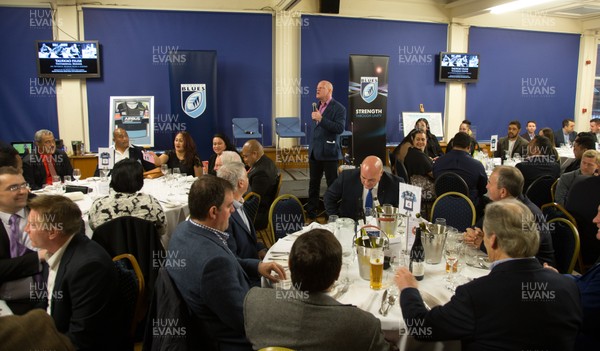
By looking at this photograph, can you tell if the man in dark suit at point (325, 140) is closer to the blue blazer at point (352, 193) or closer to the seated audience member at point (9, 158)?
the blue blazer at point (352, 193)

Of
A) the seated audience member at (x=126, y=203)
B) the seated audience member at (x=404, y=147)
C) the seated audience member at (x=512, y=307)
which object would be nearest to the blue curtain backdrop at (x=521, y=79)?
the seated audience member at (x=404, y=147)

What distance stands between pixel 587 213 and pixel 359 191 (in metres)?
1.79

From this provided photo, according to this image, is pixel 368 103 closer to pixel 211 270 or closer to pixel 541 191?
pixel 541 191

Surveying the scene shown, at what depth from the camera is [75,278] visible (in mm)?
1888

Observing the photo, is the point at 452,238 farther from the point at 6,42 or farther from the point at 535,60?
the point at 535,60

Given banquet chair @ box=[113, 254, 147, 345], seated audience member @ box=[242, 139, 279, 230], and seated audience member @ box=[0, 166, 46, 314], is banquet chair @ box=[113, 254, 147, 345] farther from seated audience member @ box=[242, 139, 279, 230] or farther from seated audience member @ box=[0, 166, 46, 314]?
seated audience member @ box=[242, 139, 279, 230]

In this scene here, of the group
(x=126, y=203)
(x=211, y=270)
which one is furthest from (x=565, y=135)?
(x=211, y=270)

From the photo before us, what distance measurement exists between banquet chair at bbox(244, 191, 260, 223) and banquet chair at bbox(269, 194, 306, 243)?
15.1 inches

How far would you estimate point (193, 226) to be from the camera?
2.13 meters

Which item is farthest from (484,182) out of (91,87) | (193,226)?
(91,87)

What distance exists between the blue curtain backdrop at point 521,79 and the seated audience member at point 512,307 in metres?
8.47

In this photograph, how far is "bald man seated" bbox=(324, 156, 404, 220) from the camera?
12.1 feet

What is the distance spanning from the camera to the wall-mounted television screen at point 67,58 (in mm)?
7289

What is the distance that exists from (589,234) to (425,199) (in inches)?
73.7
